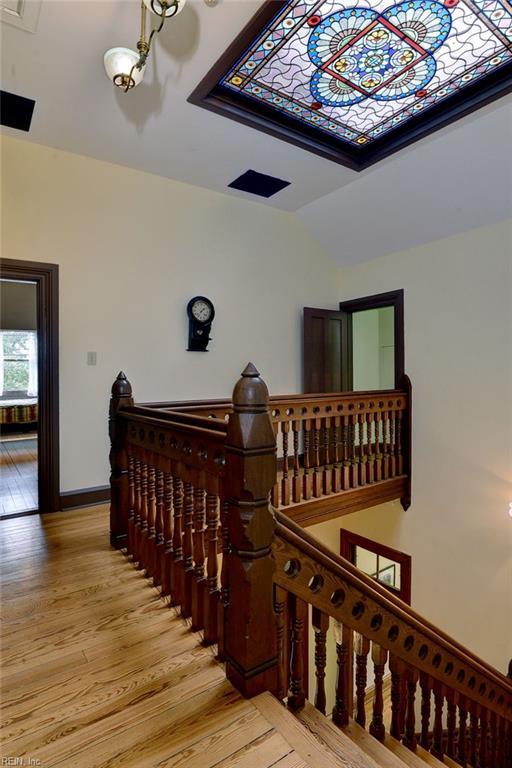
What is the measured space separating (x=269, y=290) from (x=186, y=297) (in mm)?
1051

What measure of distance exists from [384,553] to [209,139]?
462cm

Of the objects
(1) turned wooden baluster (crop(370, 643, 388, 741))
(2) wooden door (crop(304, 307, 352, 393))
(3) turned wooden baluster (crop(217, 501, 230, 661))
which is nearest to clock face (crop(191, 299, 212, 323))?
(2) wooden door (crop(304, 307, 352, 393))

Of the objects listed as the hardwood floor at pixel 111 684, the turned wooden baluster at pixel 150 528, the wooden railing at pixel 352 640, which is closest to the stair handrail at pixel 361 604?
the wooden railing at pixel 352 640

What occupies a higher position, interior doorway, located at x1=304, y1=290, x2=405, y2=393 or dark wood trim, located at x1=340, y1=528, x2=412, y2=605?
interior doorway, located at x1=304, y1=290, x2=405, y2=393

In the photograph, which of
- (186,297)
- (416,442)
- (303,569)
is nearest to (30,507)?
(186,297)

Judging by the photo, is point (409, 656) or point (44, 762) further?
point (409, 656)

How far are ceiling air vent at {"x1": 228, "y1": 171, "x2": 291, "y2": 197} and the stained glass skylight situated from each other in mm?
652

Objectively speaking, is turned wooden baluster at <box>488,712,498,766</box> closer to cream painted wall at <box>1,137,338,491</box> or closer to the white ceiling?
cream painted wall at <box>1,137,338,491</box>

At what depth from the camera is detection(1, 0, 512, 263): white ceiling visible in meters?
2.17

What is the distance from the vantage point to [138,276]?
3.67 m

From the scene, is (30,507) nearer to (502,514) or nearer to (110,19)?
(110,19)

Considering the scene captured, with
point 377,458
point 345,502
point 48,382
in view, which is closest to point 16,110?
point 48,382

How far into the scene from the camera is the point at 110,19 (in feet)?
6.91

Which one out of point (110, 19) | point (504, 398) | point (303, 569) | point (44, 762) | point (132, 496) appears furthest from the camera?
point (504, 398)
